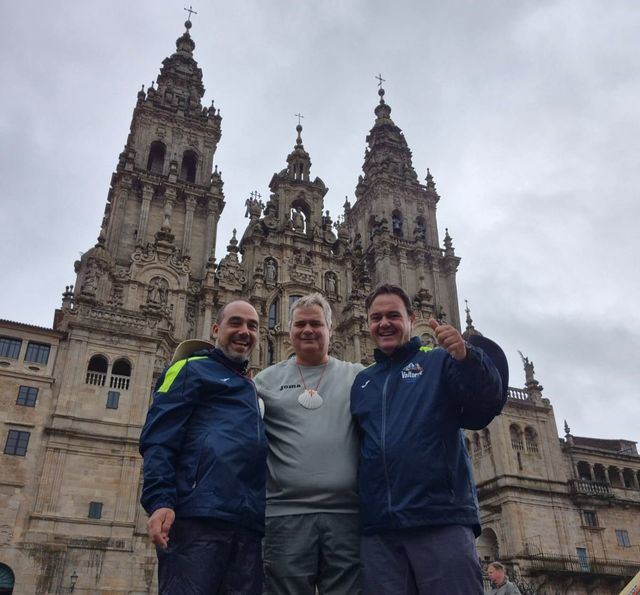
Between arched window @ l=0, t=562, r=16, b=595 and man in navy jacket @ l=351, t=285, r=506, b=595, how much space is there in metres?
23.3

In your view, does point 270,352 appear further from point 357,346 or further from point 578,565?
point 578,565

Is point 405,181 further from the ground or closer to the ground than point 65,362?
further from the ground

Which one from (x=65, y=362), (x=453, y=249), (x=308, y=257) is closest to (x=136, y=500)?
(x=65, y=362)

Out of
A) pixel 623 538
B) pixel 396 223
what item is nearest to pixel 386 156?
pixel 396 223

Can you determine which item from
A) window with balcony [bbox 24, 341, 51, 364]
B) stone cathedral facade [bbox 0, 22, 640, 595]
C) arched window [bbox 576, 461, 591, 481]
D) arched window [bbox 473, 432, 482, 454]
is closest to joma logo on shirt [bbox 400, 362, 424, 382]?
stone cathedral facade [bbox 0, 22, 640, 595]

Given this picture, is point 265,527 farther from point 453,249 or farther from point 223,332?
point 453,249

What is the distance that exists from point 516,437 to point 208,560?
123 feet

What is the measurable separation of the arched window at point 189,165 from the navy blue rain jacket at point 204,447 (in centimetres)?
4007

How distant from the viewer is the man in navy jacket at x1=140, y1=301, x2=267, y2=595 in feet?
14.4

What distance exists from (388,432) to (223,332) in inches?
72.2

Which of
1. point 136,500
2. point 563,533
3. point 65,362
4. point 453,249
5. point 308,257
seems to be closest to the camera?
point 136,500

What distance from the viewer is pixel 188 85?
49.6m

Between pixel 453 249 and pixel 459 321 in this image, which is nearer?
pixel 459 321

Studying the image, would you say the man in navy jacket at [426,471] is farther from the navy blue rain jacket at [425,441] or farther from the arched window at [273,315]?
the arched window at [273,315]
